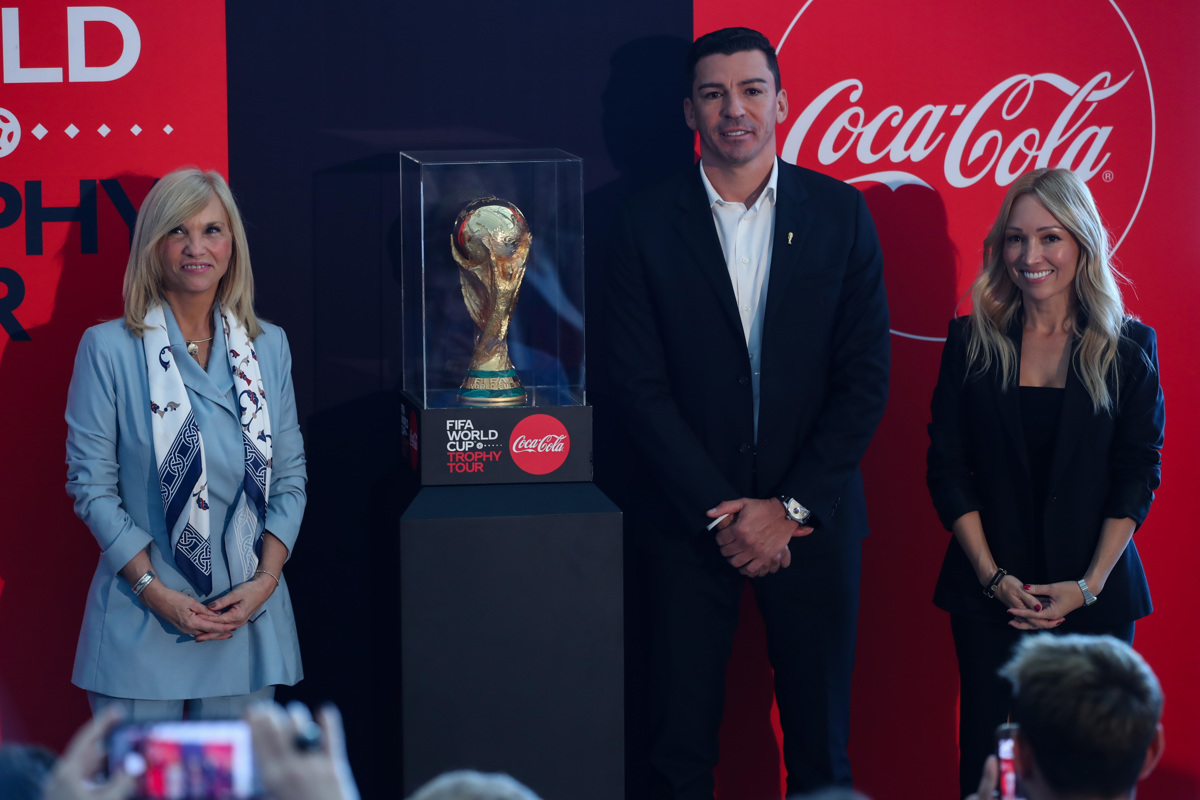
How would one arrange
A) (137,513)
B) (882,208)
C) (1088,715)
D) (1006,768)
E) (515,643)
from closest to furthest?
(1006,768) → (1088,715) → (515,643) → (137,513) → (882,208)

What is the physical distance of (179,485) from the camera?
95.4 inches

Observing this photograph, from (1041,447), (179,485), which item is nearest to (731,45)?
(1041,447)

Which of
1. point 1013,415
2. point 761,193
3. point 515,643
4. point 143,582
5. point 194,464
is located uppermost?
point 761,193

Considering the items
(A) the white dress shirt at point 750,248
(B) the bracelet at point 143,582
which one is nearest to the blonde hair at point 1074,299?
(A) the white dress shirt at point 750,248

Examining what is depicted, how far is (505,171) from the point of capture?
2789 mm

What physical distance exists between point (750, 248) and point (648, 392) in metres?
0.49

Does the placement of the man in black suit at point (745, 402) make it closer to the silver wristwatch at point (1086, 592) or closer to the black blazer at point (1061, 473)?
the black blazer at point (1061, 473)

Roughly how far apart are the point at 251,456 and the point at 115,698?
66 centimetres

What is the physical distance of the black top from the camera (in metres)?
2.63

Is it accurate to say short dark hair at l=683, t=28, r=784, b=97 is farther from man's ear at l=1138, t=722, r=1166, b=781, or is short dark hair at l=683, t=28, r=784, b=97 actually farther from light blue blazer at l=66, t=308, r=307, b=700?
man's ear at l=1138, t=722, r=1166, b=781

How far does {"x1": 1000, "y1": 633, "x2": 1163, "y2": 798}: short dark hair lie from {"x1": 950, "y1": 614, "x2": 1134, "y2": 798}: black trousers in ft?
3.99

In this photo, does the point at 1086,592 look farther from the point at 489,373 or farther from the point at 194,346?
the point at 194,346

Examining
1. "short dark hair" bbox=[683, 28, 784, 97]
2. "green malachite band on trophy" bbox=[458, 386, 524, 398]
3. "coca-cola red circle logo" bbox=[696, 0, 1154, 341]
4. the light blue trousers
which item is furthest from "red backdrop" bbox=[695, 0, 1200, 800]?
the light blue trousers

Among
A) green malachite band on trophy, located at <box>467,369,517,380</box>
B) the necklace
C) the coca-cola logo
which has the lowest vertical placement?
green malachite band on trophy, located at <box>467,369,517,380</box>
